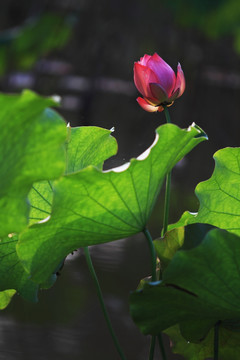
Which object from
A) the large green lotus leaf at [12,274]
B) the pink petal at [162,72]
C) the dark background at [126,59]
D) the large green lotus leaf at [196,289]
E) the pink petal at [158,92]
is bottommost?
the dark background at [126,59]

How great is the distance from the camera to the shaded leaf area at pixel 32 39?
4033 mm

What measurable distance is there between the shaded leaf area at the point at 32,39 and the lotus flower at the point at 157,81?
10.8ft

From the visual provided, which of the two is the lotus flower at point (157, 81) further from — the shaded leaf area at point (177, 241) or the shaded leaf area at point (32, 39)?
the shaded leaf area at point (32, 39)

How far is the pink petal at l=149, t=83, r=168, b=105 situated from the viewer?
0.42 m

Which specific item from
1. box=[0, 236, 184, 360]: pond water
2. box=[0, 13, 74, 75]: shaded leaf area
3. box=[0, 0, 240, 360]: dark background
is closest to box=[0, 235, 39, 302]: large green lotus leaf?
box=[0, 236, 184, 360]: pond water

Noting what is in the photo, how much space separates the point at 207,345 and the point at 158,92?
0.59 ft

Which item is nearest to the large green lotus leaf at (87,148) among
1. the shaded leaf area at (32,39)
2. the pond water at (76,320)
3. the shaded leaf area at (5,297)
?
the shaded leaf area at (5,297)

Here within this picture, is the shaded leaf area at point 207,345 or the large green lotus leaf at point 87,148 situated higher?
the large green lotus leaf at point 87,148

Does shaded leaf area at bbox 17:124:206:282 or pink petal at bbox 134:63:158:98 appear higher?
pink petal at bbox 134:63:158:98

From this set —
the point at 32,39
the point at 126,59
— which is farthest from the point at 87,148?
the point at 126,59

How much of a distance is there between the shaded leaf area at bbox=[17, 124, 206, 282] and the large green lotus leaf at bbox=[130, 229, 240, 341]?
0.04 m

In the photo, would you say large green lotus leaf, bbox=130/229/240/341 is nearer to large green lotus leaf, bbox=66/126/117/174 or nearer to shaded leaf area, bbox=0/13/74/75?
large green lotus leaf, bbox=66/126/117/174

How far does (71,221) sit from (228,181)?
114 mm

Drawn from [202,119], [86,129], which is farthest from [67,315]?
[202,119]
